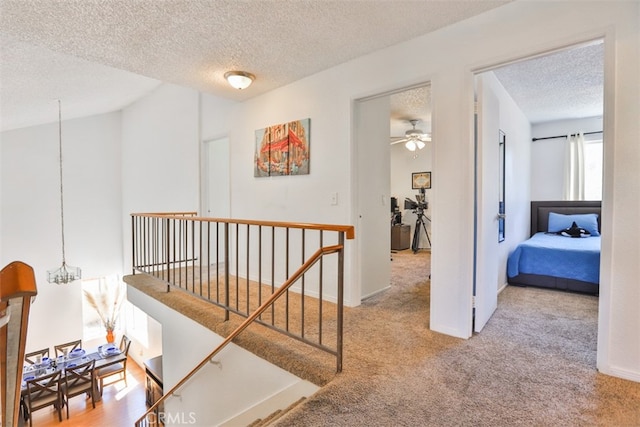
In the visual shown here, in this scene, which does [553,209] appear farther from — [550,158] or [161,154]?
[161,154]

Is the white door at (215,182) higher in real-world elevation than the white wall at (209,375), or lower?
higher

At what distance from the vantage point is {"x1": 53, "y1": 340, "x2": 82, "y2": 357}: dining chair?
6770 millimetres

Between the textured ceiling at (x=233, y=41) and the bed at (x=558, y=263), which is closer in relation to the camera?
the textured ceiling at (x=233, y=41)

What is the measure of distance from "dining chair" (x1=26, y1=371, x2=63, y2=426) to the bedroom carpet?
5969 millimetres

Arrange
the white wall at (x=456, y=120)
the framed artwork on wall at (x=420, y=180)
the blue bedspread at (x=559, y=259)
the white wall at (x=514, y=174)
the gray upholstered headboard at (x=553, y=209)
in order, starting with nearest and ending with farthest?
the white wall at (x=456, y=120) < the blue bedspread at (x=559, y=259) < the white wall at (x=514, y=174) < the gray upholstered headboard at (x=553, y=209) < the framed artwork on wall at (x=420, y=180)

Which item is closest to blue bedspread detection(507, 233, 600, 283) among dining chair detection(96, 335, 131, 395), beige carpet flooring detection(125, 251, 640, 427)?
beige carpet flooring detection(125, 251, 640, 427)

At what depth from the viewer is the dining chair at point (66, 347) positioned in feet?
22.2

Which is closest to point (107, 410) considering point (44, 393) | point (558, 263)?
point (44, 393)

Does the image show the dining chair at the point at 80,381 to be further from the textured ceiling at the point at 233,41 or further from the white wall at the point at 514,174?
the white wall at the point at 514,174

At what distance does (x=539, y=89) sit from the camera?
12.8 feet

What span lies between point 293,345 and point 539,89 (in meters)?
4.17

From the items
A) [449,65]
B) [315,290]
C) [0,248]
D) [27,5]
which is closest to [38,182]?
[0,248]

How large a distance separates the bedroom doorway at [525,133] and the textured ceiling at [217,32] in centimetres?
78

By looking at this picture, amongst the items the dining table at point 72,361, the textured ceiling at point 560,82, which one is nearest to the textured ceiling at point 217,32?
the textured ceiling at point 560,82
